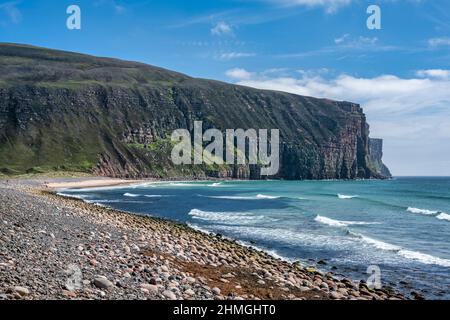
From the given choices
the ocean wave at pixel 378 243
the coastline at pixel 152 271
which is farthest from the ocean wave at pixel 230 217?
the coastline at pixel 152 271

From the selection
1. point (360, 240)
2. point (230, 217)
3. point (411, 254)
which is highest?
point (411, 254)

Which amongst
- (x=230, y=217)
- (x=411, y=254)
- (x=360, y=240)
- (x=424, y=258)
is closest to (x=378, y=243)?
(x=360, y=240)

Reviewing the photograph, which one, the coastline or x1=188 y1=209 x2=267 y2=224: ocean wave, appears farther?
x1=188 y1=209 x2=267 y2=224: ocean wave

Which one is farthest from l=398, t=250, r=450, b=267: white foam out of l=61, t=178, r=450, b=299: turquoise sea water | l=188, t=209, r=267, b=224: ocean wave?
l=188, t=209, r=267, b=224: ocean wave

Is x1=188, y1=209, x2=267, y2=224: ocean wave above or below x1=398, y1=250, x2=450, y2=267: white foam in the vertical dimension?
below

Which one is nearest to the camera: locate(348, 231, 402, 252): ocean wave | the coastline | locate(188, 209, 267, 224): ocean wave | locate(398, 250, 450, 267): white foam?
the coastline

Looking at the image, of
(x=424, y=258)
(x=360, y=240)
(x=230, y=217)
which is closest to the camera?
(x=424, y=258)

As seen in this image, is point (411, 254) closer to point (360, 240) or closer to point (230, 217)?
point (360, 240)

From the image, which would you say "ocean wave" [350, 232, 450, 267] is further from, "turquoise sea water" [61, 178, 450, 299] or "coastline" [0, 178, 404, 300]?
"coastline" [0, 178, 404, 300]

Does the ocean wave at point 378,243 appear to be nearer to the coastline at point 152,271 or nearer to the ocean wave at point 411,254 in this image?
the ocean wave at point 411,254
